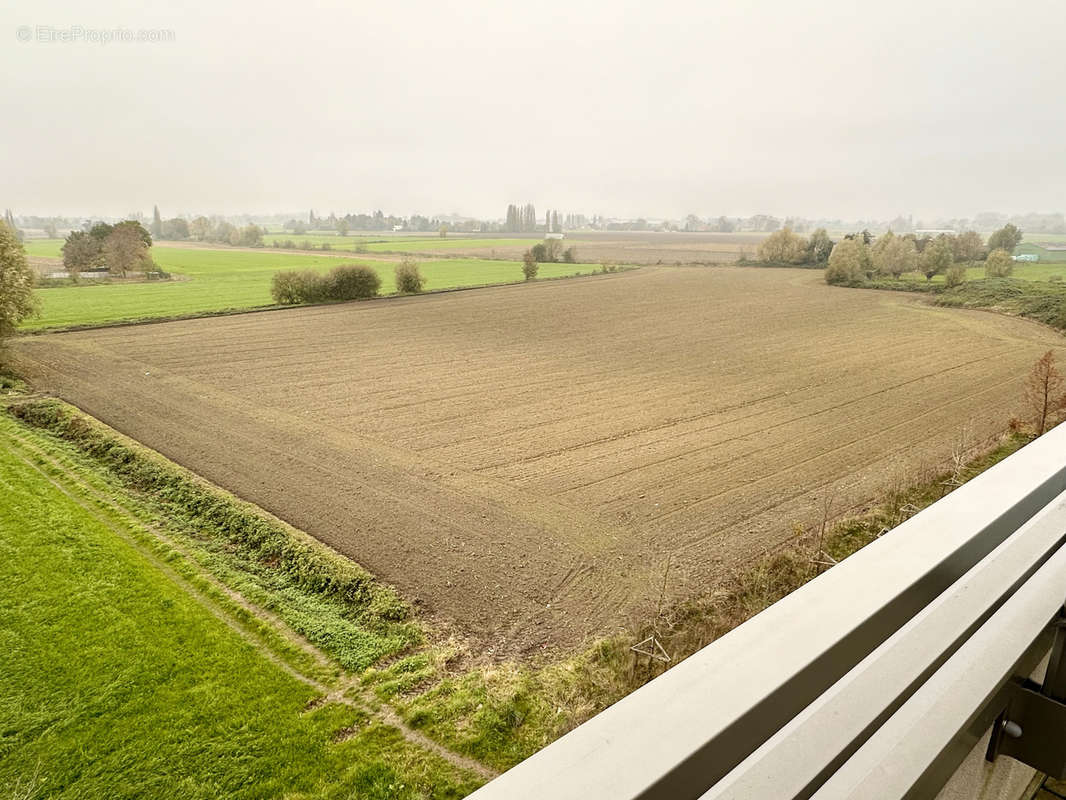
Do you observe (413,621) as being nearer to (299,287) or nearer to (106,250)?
(299,287)

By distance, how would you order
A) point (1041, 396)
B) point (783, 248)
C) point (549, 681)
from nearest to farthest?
point (549, 681), point (1041, 396), point (783, 248)

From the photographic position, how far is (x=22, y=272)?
1733cm

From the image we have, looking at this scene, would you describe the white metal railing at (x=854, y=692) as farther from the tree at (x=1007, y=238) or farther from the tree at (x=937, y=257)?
the tree at (x=937, y=257)

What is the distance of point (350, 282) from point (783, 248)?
42.0m

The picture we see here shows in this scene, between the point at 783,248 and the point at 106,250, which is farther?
the point at 783,248

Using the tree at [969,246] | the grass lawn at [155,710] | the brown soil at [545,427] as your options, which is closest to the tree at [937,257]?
the tree at [969,246]

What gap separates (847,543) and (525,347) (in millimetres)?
15130

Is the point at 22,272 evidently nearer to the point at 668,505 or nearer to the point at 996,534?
the point at 668,505

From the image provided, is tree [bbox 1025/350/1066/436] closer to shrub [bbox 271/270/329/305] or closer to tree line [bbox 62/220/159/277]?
shrub [bbox 271/270/329/305]

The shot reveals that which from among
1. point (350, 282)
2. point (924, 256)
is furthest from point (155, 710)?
point (924, 256)

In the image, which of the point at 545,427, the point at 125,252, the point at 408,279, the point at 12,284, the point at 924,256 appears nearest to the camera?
the point at 545,427

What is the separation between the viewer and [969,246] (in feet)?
128

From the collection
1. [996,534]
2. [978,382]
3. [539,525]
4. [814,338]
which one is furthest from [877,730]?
[814,338]

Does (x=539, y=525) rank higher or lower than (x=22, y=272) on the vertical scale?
lower
